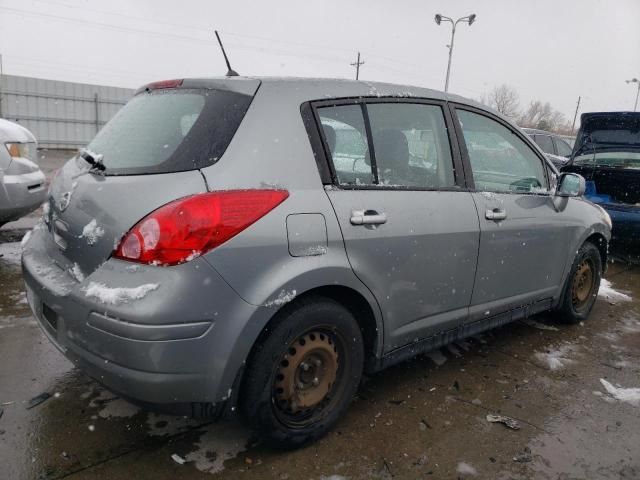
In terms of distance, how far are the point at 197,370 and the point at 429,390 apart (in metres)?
1.54

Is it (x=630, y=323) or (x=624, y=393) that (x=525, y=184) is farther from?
(x=630, y=323)

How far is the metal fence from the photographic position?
17688mm

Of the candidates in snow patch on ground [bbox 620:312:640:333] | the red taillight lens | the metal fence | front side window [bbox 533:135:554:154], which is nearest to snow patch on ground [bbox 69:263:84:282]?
the red taillight lens

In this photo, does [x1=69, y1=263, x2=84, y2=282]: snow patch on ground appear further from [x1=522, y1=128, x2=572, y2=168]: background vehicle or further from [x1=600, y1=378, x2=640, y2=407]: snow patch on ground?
[x1=522, y1=128, x2=572, y2=168]: background vehicle

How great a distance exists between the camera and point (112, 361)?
6.30 ft

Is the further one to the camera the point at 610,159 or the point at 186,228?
the point at 610,159

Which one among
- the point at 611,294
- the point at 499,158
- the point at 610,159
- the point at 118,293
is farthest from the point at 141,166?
the point at 610,159

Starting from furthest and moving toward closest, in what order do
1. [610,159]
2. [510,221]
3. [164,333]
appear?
1. [610,159]
2. [510,221]
3. [164,333]

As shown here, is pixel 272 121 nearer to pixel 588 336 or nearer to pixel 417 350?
pixel 417 350

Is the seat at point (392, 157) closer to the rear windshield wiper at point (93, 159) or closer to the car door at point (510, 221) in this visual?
the car door at point (510, 221)

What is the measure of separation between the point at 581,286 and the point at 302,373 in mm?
2886

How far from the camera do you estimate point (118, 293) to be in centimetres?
189

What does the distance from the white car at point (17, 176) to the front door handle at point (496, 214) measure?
391 cm

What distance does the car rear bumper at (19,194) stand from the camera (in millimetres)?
4379
